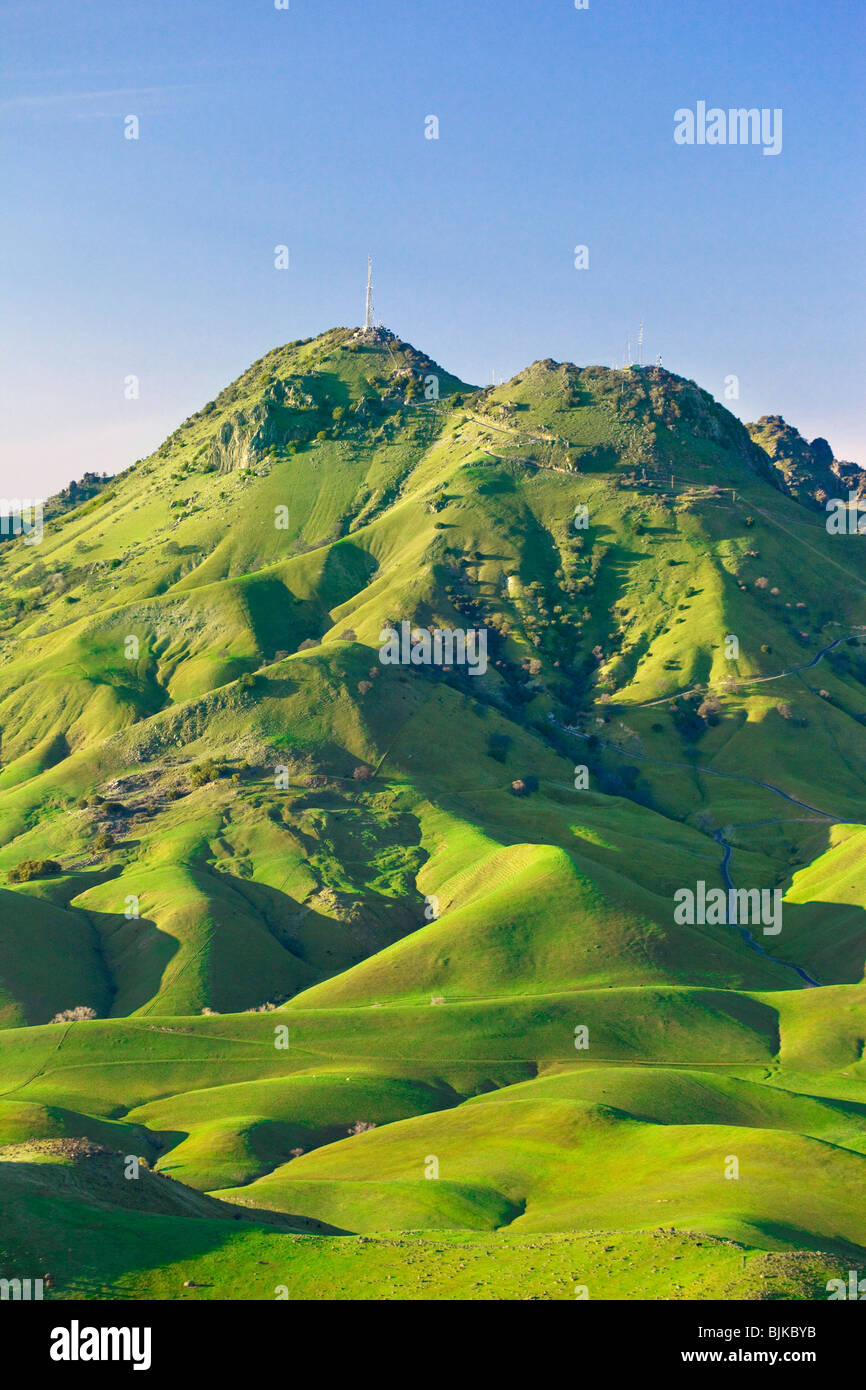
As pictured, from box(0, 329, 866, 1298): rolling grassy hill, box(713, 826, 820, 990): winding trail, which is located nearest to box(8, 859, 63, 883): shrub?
box(0, 329, 866, 1298): rolling grassy hill

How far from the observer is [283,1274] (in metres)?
37.4

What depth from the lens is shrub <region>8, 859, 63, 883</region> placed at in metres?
117

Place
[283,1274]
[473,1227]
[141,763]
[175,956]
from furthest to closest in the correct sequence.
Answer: [141,763] < [175,956] < [473,1227] < [283,1274]

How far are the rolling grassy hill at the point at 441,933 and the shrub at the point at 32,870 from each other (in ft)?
2.19

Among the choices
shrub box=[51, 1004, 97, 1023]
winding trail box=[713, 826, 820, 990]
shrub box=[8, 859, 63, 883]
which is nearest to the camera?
shrub box=[51, 1004, 97, 1023]

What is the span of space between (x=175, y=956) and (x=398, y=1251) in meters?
62.7

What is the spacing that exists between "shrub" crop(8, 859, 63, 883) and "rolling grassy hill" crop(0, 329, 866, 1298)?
2.19 feet

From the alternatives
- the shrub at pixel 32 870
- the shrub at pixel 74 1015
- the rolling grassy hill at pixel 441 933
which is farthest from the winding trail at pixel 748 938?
the shrub at pixel 32 870

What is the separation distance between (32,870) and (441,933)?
43388mm

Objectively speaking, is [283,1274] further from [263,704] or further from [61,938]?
[263,704]

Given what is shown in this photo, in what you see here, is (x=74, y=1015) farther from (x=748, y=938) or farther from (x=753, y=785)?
(x=753, y=785)

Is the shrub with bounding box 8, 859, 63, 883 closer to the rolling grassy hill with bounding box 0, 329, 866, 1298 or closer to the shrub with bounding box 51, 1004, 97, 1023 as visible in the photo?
the rolling grassy hill with bounding box 0, 329, 866, 1298

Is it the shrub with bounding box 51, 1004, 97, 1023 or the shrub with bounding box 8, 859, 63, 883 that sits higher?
the shrub with bounding box 8, 859, 63, 883
